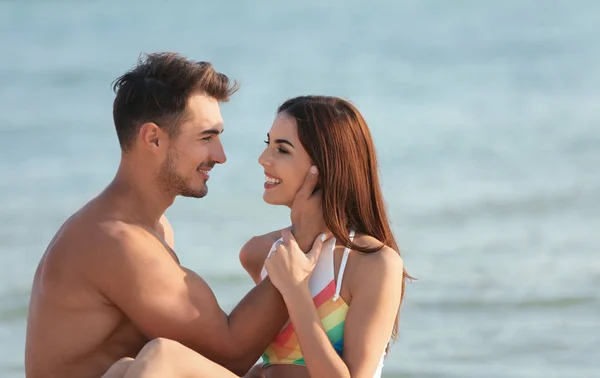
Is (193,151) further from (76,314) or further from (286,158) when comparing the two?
(76,314)

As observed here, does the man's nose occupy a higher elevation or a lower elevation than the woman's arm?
higher

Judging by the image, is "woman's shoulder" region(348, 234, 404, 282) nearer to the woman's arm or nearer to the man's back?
the woman's arm

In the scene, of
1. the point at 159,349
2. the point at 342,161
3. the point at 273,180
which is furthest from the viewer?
the point at 273,180

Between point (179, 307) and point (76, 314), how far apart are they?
0.44 metres

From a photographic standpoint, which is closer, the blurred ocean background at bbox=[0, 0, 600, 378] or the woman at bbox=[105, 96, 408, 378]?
the woman at bbox=[105, 96, 408, 378]

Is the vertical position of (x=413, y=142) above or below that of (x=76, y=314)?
above

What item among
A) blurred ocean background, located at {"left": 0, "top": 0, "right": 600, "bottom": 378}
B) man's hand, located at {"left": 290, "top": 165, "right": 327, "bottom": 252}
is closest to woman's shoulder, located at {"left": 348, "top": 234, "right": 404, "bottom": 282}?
man's hand, located at {"left": 290, "top": 165, "right": 327, "bottom": 252}

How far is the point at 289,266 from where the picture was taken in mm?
4773

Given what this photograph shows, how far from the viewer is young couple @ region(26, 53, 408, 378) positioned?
4.77 m

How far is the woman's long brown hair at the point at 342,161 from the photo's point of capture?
15.9ft

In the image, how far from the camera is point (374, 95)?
17.4 meters

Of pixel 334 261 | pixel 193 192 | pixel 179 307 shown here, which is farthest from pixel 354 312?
pixel 193 192

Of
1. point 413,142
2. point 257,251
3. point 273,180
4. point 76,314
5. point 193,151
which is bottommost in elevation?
point 76,314

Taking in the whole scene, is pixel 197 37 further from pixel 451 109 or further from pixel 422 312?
pixel 422 312
